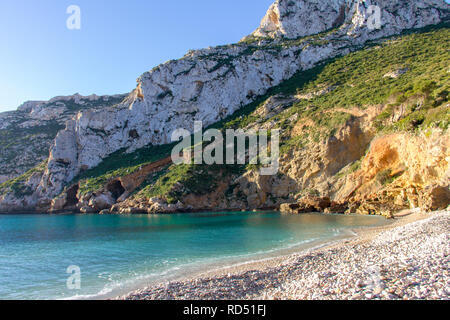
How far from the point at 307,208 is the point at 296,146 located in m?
11.4

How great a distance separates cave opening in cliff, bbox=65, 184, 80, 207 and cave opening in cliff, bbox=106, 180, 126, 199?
33.8ft

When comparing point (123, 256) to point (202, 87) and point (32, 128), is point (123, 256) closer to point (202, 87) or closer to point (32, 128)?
point (202, 87)

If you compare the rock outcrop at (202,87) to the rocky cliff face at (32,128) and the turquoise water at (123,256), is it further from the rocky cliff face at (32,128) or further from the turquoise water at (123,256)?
the turquoise water at (123,256)

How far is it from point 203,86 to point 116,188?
Result: 106 feet

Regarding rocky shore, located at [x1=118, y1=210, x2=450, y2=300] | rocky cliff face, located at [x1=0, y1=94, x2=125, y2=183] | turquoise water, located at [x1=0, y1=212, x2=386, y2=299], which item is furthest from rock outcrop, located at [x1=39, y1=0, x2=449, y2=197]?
rocky shore, located at [x1=118, y1=210, x2=450, y2=300]

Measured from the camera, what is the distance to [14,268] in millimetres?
14516

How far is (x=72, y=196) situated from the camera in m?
62.8

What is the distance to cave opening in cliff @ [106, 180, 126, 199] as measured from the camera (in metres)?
57.4

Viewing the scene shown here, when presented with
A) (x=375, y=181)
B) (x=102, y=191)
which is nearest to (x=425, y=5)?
(x=375, y=181)

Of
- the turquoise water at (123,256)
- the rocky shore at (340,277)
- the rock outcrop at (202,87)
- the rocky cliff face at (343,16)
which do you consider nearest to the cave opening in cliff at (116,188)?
the rock outcrop at (202,87)

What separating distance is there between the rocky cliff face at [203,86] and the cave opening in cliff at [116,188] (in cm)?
1415

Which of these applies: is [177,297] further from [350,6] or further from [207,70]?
[350,6]

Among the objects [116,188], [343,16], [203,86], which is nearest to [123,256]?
[116,188]

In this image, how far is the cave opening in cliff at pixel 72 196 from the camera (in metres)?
61.6
